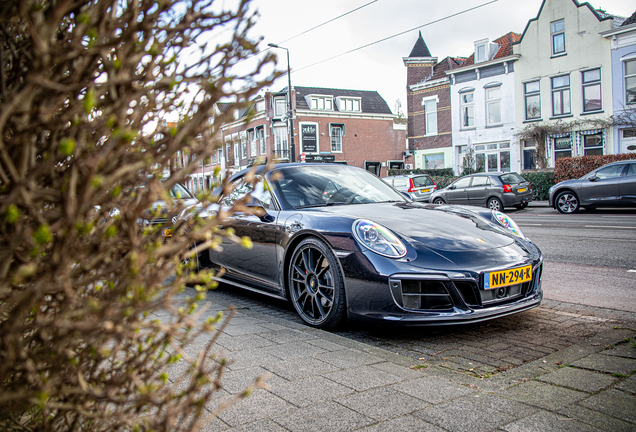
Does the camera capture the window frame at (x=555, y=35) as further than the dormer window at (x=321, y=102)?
No

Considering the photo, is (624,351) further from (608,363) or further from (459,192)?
(459,192)

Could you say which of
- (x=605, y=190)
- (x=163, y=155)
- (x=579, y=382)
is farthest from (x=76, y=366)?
(x=605, y=190)

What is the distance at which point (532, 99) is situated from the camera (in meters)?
26.8

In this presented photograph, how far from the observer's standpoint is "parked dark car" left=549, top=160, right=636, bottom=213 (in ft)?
48.2

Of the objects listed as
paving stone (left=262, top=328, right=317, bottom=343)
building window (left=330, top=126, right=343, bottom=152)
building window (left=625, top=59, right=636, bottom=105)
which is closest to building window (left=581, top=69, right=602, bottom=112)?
building window (left=625, top=59, right=636, bottom=105)

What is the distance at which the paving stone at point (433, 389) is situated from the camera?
7.98 feet

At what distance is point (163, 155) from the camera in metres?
1.19

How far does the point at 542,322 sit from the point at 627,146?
22.8 metres

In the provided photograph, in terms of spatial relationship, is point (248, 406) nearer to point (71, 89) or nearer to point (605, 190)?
point (71, 89)

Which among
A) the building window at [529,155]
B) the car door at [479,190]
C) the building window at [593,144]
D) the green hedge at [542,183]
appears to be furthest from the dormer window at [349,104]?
the car door at [479,190]

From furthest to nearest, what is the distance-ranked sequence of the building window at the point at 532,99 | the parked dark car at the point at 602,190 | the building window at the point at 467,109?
the building window at the point at 467,109 < the building window at the point at 532,99 < the parked dark car at the point at 602,190

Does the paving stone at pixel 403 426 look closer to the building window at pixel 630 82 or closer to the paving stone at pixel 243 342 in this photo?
the paving stone at pixel 243 342

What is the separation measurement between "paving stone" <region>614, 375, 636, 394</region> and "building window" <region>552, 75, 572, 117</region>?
83.6 feet

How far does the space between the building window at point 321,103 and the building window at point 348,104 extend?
1.06m
